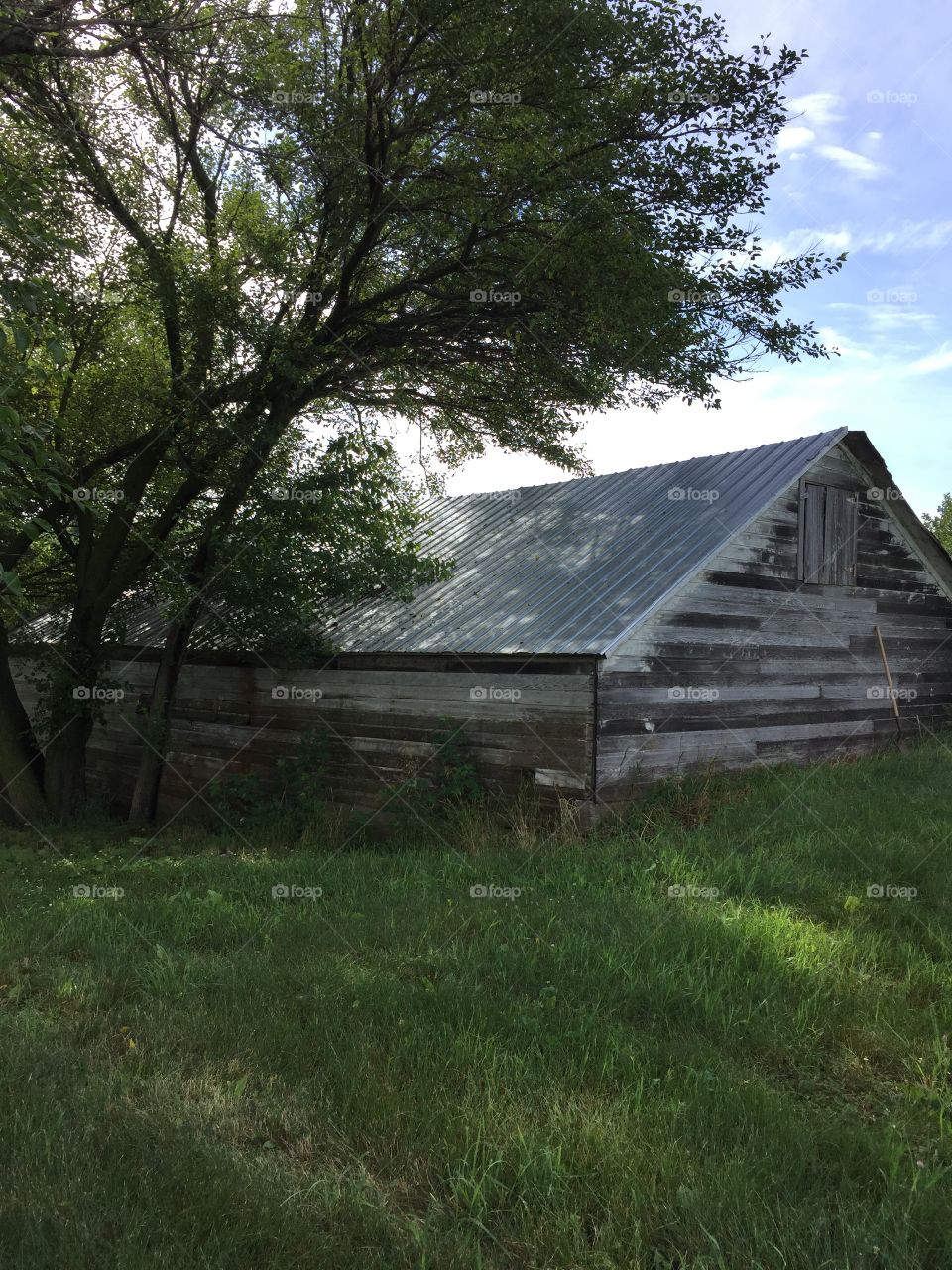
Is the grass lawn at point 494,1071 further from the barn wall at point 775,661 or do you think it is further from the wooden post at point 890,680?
the wooden post at point 890,680

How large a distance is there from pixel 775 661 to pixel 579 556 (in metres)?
3.35

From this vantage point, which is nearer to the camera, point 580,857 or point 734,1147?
point 734,1147

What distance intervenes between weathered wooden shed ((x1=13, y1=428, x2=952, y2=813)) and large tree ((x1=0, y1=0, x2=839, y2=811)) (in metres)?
1.98

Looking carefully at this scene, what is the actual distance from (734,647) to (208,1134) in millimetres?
10143

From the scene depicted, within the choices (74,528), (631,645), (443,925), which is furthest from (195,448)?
(443,925)

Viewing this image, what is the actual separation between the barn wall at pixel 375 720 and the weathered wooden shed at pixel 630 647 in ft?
0.11

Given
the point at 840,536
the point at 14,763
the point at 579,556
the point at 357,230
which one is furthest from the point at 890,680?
the point at 14,763

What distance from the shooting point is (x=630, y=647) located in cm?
1070

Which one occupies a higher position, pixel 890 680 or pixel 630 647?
pixel 630 647

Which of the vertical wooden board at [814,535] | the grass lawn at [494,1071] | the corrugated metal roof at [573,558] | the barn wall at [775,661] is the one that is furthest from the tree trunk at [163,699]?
the vertical wooden board at [814,535]

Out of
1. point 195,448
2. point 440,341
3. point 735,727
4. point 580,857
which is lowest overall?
point 580,857

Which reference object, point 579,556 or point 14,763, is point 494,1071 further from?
point 14,763

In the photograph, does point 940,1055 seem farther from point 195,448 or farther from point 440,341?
point 195,448

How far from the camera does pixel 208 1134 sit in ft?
12.5
